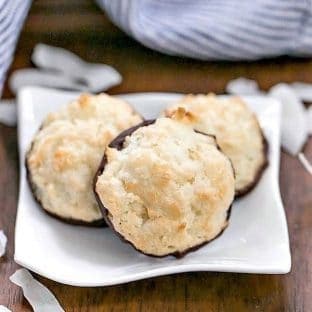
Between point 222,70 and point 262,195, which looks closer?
point 262,195

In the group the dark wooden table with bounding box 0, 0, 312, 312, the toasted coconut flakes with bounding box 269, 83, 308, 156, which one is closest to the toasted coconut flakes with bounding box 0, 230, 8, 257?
the dark wooden table with bounding box 0, 0, 312, 312

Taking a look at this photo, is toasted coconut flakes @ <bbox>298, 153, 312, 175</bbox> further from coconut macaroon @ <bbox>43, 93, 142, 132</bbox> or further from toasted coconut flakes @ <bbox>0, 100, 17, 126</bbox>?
toasted coconut flakes @ <bbox>0, 100, 17, 126</bbox>

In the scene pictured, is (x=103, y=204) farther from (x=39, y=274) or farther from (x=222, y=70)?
(x=222, y=70)

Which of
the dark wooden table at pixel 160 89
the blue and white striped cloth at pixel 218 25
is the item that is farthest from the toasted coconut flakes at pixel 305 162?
the blue and white striped cloth at pixel 218 25

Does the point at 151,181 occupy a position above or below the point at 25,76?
above

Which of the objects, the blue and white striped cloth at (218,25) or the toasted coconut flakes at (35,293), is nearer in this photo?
the toasted coconut flakes at (35,293)

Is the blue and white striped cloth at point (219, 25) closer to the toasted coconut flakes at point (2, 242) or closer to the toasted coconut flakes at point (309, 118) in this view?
the toasted coconut flakes at point (309, 118)

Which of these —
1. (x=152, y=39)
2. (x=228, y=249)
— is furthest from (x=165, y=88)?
(x=228, y=249)
